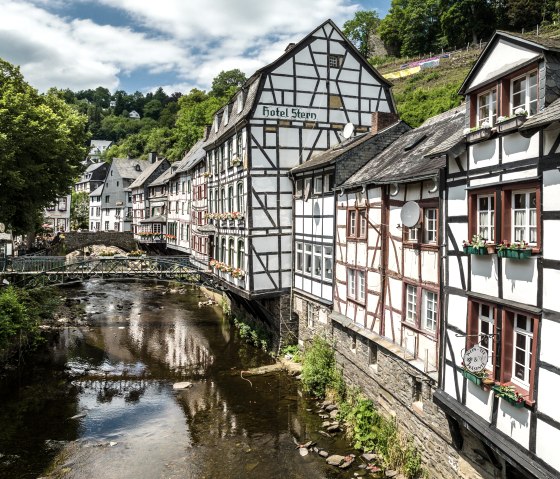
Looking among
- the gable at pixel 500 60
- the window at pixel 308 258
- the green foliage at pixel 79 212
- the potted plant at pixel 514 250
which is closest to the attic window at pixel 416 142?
the gable at pixel 500 60

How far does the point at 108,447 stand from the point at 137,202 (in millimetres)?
49787

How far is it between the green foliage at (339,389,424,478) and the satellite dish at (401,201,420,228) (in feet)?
19.1

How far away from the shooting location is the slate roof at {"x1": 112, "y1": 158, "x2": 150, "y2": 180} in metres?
68.2

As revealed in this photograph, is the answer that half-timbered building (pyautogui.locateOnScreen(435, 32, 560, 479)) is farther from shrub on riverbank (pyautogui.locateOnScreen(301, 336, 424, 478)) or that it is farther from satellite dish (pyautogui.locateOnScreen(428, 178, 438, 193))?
shrub on riverbank (pyautogui.locateOnScreen(301, 336, 424, 478))

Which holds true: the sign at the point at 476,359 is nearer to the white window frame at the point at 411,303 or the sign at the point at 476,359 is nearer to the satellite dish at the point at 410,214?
the white window frame at the point at 411,303

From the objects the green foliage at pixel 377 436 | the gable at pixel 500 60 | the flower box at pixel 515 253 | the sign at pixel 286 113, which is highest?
the sign at pixel 286 113

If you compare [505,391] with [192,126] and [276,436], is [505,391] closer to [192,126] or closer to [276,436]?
[276,436]

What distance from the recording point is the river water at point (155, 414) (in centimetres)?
1391

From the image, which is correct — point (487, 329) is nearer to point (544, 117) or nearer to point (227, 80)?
point (544, 117)

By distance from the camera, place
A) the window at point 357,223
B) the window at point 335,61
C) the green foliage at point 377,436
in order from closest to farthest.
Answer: the green foliage at point 377,436
the window at point 357,223
the window at point 335,61

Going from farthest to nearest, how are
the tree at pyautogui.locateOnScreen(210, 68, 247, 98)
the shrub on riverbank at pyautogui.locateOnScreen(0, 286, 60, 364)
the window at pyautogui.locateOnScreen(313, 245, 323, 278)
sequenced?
the tree at pyautogui.locateOnScreen(210, 68, 247, 98) < the shrub on riverbank at pyautogui.locateOnScreen(0, 286, 60, 364) < the window at pyautogui.locateOnScreen(313, 245, 323, 278)

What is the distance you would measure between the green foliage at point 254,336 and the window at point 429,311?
42.1 feet

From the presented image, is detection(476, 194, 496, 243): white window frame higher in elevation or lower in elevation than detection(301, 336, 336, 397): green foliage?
higher

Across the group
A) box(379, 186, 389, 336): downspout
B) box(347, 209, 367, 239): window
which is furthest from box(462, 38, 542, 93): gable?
box(347, 209, 367, 239): window
